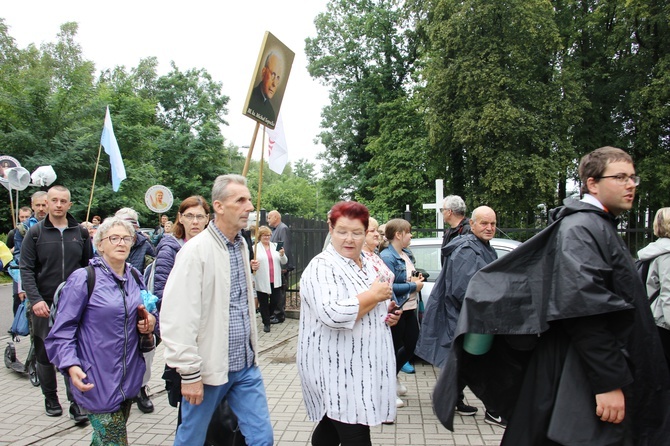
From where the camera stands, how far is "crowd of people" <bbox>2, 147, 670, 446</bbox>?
6.51ft

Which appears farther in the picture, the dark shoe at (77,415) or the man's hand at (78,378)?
the dark shoe at (77,415)

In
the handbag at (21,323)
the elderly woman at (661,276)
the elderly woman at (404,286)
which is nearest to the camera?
the elderly woman at (661,276)

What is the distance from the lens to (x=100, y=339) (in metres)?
2.95

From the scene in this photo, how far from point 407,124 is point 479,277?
26.6 m

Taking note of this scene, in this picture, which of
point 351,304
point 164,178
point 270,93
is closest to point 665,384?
point 351,304

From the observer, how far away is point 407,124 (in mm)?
27938

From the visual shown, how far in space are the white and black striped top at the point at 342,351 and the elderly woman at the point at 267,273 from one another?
5.68 meters

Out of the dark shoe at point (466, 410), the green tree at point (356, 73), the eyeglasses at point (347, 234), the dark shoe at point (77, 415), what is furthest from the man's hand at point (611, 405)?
the green tree at point (356, 73)

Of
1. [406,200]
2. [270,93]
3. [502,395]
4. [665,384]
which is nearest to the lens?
[665,384]

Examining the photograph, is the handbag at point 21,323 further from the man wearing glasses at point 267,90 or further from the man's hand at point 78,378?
the man's hand at point 78,378

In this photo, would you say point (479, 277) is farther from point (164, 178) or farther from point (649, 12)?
point (164, 178)

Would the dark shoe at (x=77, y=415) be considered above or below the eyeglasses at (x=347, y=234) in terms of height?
below

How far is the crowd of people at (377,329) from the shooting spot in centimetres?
199

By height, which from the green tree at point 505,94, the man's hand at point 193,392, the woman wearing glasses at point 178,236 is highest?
the green tree at point 505,94
